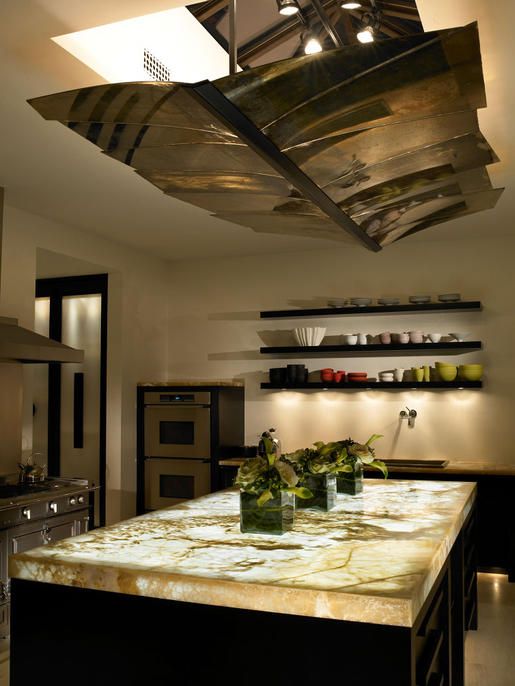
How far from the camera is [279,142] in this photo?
194cm

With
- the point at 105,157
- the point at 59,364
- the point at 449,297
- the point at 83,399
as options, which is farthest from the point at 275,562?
the point at 59,364

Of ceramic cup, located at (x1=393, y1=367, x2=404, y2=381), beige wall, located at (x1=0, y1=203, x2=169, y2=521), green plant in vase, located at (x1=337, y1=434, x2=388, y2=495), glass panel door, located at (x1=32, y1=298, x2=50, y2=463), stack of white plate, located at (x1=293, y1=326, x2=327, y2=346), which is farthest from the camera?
glass panel door, located at (x1=32, y1=298, x2=50, y2=463)

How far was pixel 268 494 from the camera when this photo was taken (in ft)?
7.73

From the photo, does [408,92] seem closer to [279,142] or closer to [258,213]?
[279,142]

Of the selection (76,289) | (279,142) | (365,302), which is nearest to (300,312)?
(365,302)

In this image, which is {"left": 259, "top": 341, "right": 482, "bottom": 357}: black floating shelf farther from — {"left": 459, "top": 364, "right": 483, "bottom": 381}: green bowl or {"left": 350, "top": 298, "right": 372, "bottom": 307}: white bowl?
{"left": 350, "top": 298, "right": 372, "bottom": 307}: white bowl

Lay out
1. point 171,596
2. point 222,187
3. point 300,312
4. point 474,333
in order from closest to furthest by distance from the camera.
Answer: point 171,596, point 222,187, point 474,333, point 300,312

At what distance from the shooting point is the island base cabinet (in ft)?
5.75

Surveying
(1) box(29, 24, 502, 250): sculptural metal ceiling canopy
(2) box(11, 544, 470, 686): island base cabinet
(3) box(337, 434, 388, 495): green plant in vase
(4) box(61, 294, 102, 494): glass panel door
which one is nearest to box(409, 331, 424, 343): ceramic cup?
(3) box(337, 434, 388, 495): green plant in vase

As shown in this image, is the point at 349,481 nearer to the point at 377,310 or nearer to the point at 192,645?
the point at 192,645

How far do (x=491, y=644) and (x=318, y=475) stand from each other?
1.90 meters

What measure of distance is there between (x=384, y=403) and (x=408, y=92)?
4.74 meters

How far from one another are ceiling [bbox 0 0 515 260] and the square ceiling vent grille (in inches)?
9.8

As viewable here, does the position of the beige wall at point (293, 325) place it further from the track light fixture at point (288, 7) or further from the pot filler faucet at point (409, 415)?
the track light fixture at point (288, 7)
